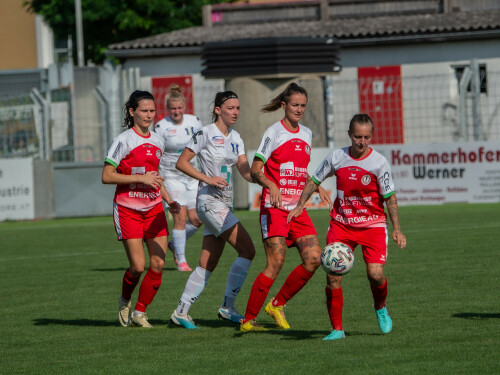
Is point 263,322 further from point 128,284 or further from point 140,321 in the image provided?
point 128,284

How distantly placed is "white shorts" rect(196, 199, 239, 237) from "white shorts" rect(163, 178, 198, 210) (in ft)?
14.9

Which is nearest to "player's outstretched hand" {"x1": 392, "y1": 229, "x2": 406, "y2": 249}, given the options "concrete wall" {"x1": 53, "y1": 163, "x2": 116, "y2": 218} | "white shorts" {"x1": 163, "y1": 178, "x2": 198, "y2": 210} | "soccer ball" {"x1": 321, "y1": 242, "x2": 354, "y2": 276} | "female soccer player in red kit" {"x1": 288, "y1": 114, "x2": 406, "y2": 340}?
"female soccer player in red kit" {"x1": 288, "y1": 114, "x2": 406, "y2": 340}

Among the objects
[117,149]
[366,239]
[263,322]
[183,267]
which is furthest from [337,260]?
[183,267]

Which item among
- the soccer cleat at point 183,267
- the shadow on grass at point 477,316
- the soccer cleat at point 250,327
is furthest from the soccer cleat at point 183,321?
the soccer cleat at point 183,267

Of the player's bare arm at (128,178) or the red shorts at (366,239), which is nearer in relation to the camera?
the red shorts at (366,239)

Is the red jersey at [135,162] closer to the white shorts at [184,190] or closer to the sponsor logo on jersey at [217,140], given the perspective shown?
the sponsor logo on jersey at [217,140]

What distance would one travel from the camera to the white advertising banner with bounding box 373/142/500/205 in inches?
871

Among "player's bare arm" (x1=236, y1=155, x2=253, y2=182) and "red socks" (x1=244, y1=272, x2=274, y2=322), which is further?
"player's bare arm" (x1=236, y1=155, x2=253, y2=182)

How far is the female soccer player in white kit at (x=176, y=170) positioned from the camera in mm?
13078

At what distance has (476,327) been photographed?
7.96 metres

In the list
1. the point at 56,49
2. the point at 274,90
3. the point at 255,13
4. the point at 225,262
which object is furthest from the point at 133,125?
the point at 56,49

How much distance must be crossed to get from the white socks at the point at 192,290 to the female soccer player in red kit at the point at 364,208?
1.31 m

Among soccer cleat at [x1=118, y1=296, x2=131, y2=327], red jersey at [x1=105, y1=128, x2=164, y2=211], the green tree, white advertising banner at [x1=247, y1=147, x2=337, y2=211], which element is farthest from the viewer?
the green tree

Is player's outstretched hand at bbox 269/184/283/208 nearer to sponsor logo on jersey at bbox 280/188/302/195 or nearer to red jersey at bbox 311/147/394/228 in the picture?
sponsor logo on jersey at bbox 280/188/302/195
